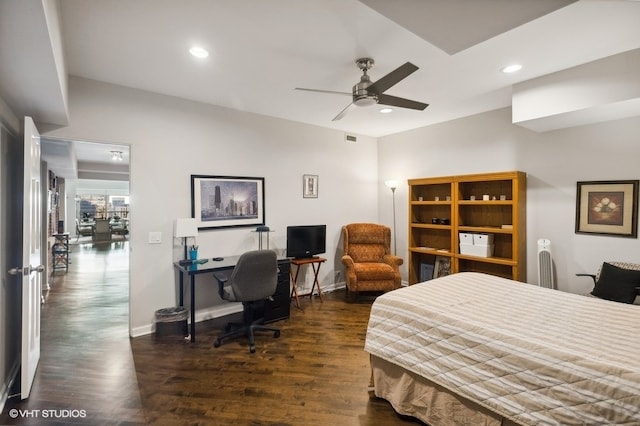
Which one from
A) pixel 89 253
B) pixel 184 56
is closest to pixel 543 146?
pixel 184 56

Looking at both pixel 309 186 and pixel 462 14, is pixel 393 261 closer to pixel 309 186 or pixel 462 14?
pixel 309 186

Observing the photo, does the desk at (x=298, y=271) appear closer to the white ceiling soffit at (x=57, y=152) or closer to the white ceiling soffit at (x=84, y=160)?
the white ceiling soffit at (x=84, y=160)

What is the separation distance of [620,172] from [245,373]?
4.20m

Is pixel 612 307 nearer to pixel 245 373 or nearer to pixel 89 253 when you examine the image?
pixel 245 373

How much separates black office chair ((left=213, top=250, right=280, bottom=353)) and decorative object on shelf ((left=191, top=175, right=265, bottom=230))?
906 millimetres

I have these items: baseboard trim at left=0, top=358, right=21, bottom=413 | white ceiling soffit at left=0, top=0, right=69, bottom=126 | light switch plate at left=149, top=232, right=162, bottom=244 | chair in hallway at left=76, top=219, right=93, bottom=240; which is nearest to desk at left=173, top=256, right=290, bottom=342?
light switch plate at left=149, top=232, right=162, bottom=244

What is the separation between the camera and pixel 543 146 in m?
3.76

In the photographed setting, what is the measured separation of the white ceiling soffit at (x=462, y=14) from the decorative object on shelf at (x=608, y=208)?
269 centimetres

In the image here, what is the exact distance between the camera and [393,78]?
237 cm

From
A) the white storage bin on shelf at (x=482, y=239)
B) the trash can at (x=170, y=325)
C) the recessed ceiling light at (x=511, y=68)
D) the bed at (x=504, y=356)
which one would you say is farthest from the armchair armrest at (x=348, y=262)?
the recessed ceiling light at (x=511, y=68)

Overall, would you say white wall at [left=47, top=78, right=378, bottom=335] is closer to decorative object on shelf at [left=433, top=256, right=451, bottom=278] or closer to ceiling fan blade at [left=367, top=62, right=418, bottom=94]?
decorative object on shelf at [left=433, top=256, right=451, bottom=278]

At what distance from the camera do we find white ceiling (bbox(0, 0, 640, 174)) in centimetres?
154

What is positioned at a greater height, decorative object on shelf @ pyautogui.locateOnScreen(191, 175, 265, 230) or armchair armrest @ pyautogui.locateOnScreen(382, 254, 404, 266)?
decorative object on shelf @ pyautogui.locateOnScreen(191, 175, 265, 230)

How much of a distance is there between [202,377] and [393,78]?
2868 mm
